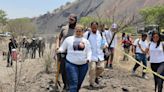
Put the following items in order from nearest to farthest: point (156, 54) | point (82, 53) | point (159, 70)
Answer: point (82, 53), point (159, 70), point (156, 54)

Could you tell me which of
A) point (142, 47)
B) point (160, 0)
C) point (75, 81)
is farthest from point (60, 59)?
point (160, 0)

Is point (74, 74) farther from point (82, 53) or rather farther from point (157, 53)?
point (157, 53)

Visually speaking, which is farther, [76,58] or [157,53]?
[157,53]

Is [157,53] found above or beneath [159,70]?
above

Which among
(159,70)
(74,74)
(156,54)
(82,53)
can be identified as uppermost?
(82,53)

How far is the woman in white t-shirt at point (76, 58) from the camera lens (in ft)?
29.4

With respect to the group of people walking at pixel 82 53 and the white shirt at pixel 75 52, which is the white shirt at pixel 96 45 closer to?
the group of people walking at pixel 82 53

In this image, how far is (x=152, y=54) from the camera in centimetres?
1112

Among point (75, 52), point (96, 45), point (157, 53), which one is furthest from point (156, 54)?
point (75, 52)

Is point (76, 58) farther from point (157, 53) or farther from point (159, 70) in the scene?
point (157, 53)

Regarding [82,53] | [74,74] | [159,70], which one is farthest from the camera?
[159,70]

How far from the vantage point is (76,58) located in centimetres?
901

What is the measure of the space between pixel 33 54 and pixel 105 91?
1814 cm

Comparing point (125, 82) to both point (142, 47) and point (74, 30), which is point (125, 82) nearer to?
point (142, 47)
